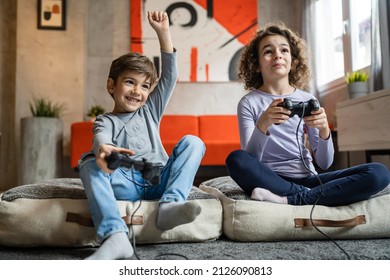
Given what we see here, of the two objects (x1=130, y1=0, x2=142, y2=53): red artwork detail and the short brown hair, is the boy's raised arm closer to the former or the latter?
the short brown hair

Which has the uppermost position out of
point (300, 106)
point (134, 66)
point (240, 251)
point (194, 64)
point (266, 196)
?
point (194, 64)

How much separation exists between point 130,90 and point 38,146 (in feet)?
7.12

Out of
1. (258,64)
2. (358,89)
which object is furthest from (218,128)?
(258,64)

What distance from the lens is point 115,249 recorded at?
2.57 ft

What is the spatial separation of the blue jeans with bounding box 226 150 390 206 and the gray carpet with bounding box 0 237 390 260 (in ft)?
0.39

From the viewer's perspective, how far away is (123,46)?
3.60 meters

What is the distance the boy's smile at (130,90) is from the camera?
1121 millimetres

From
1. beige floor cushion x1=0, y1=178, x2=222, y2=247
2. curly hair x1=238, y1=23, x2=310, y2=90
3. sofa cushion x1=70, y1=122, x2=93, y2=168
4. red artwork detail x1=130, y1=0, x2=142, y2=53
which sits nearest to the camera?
beige floor cushion x1=0, y1=178, x2=222, y2=247

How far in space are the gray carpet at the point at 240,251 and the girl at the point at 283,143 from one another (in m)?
0.13

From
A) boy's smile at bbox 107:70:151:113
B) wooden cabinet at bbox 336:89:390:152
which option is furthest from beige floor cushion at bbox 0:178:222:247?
wooden cabinet at bbox 336:89:390:152

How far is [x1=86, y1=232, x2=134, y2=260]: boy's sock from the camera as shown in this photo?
2.48 ft

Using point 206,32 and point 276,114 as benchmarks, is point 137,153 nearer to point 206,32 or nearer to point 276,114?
point 276,114

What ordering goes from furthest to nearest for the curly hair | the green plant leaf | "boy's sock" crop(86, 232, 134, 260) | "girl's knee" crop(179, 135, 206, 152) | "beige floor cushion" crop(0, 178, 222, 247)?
the green plant leaf → the curly hair → "girl's knee" crop(179, 135, 206, 152) → "beige floor cushion" crop(0, 178, 222, 247) → "boy's sock" crop(86, 232, 134, 260)

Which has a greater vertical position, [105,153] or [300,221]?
[105,153]
